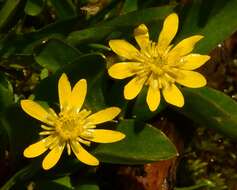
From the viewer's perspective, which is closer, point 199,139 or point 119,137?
A: point 119,137

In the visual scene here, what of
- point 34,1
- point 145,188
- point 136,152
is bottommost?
point 145,188

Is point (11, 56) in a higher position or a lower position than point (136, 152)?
higher

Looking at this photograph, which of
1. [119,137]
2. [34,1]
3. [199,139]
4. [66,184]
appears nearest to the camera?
[119,137]

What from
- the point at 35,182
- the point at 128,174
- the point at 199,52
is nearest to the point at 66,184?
the point at 35,182

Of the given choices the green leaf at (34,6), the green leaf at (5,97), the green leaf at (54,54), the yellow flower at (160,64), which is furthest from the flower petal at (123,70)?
the green leaf at (34,6)

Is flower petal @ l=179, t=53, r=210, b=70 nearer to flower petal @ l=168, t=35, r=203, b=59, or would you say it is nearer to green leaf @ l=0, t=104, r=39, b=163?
flower petal @ l=168, t=35, r=203, b=59

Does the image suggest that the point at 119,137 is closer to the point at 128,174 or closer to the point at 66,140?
the point at 66,140

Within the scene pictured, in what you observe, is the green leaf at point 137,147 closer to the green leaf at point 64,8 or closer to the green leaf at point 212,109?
the green leaf at point 212,109
